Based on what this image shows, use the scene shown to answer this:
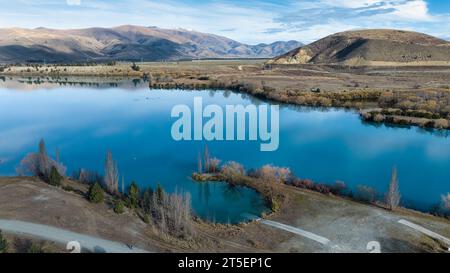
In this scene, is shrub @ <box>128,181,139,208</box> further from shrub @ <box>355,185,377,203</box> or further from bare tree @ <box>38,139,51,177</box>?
shrub @ <box>355,185,377,203</box>

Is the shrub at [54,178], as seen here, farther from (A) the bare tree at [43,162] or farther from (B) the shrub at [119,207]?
(B) the shrub at [119,207]

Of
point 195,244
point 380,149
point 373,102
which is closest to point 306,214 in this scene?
point 195,244

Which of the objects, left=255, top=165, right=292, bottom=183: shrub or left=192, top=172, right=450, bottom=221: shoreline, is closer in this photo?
left=192, top=172, right=450, bottom=221: shoreline

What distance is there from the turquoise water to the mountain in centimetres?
8888

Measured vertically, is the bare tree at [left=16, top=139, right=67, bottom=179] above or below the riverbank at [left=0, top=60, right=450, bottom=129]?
below

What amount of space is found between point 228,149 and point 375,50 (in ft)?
396

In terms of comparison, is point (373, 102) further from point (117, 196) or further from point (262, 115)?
point (117, 196)

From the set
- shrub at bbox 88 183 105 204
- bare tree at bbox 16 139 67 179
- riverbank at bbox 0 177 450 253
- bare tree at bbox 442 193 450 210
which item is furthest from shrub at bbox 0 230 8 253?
bare tree at bbox 442 193 450 210

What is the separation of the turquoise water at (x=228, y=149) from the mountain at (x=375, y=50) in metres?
88.9

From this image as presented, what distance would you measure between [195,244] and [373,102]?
5707 cm

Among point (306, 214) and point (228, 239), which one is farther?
point (306, 214)

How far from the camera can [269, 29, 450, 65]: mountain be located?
137750 millimetres

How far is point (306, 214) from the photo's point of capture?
950 inches
